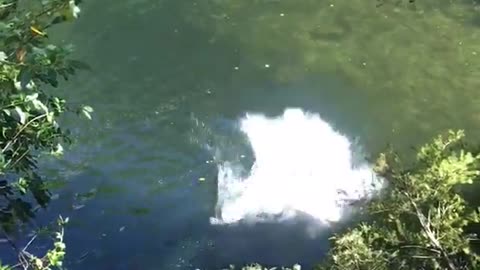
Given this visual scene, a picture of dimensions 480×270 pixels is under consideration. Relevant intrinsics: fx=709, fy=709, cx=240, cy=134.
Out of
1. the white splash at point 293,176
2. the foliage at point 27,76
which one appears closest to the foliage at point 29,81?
the foliage at point 27,76

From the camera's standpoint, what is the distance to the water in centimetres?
1023

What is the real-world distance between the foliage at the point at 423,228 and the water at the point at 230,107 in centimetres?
223

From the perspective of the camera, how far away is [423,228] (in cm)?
741

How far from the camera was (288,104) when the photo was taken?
490 inches

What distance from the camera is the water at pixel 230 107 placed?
1023cm

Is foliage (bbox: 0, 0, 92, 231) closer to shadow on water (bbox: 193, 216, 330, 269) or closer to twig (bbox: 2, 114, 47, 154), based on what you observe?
twig (bbox: 2, 114, 47, 154)

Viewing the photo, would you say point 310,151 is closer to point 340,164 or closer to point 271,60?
point 340,164

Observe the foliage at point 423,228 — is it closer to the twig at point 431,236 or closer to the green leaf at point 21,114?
the twig at point 431,236

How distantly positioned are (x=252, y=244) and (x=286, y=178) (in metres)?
1.49

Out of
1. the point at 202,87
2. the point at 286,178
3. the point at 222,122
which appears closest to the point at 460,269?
the point at 286,178

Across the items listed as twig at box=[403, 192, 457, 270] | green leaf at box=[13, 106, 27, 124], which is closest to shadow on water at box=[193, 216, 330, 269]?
twig at box=[403, 192, 457, 270]

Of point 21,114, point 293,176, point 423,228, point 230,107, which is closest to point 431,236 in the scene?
point 423,228

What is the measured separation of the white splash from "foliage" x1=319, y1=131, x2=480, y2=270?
1950mm

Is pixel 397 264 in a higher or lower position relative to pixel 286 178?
higher
